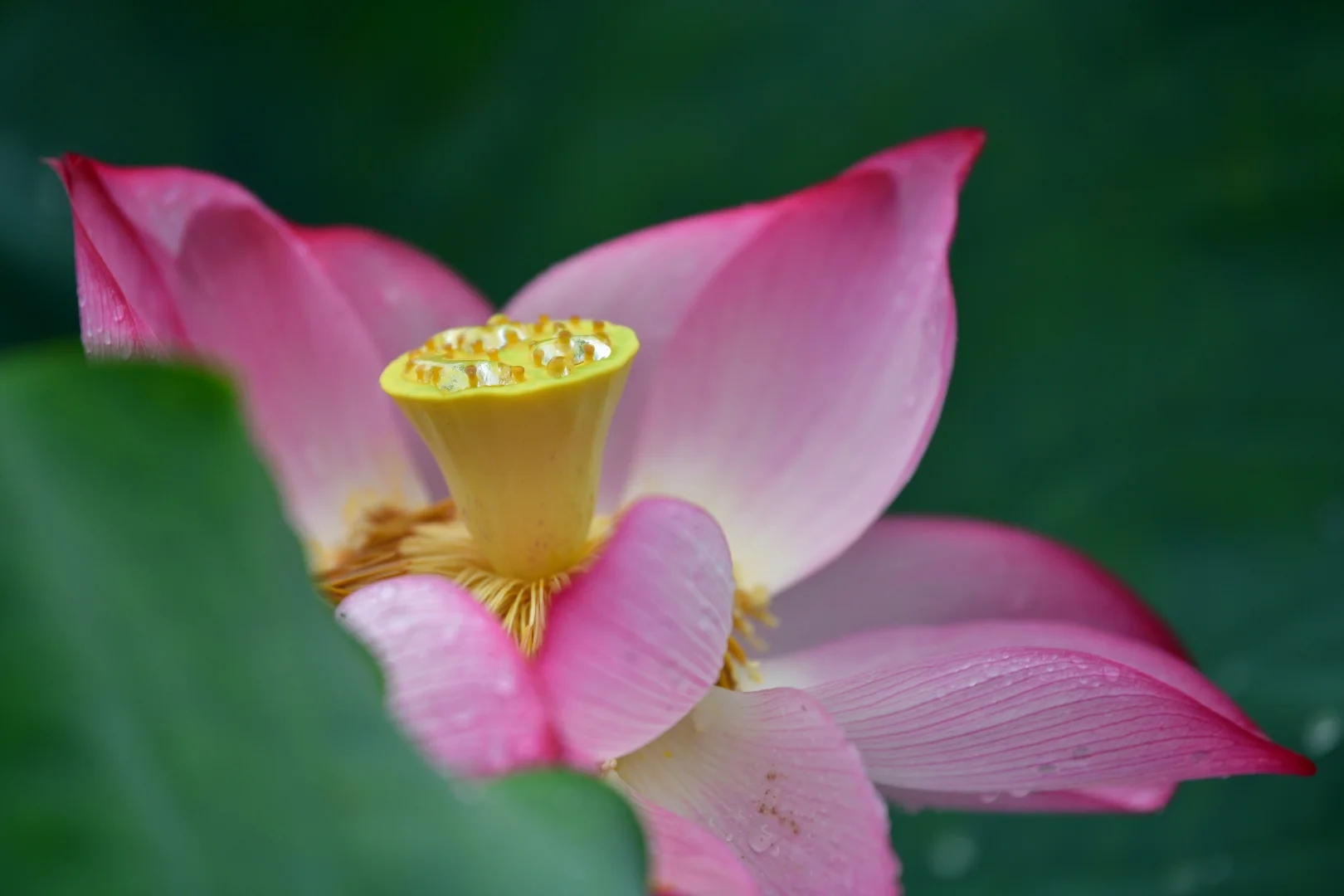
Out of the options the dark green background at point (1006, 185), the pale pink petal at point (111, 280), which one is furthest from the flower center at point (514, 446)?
the dark green background at point (1006, 185)

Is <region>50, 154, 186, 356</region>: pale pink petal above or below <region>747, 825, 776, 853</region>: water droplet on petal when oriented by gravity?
above

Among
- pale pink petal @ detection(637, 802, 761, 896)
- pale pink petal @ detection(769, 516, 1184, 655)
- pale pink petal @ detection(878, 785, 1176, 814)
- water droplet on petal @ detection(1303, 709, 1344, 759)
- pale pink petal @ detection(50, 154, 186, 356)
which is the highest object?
pale pink petal @ detection(50, 154, 186, 356)

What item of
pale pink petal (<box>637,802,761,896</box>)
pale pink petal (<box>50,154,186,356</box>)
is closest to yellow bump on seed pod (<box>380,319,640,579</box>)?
pale pink petal (<box>50,154,186,356</box>)

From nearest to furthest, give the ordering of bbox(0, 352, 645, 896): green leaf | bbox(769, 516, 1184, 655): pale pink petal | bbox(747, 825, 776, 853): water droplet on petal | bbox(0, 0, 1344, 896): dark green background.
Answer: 1. bbox(0, 352, 645, 896): green leaf
2. bbox(747, 825, 776, 853): water droplet on petal
3. bbox(769, 516, 1184, 655): pale pink petal
4. bbox(0, 0, 1344, 896): dark green background

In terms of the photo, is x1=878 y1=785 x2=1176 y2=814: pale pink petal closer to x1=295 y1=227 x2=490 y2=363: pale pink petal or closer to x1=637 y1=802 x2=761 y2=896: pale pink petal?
x1=637 y1=802 x2=761 y2=896: pale pink petal

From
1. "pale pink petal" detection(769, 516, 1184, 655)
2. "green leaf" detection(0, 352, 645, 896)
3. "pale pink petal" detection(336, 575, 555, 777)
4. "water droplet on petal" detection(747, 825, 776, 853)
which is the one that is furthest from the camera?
"pale pink petal" detection(769, 516, 1184, 655)

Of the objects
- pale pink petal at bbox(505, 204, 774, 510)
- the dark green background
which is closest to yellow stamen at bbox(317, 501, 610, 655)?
pale pink petal at bbox(505, 204, 774, 510)

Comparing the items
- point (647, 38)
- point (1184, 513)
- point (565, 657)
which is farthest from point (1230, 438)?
Result: point (565, 657)

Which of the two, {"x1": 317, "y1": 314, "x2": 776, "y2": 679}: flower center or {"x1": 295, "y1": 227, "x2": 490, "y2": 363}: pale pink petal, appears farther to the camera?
{"x1": 295, "y1": 227, "x2": 490, "y2": 363}: pale pink petal

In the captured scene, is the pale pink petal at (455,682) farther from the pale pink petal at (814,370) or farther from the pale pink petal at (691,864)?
the pale pink petal at (814,370)

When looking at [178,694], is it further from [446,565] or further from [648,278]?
[648,278]
